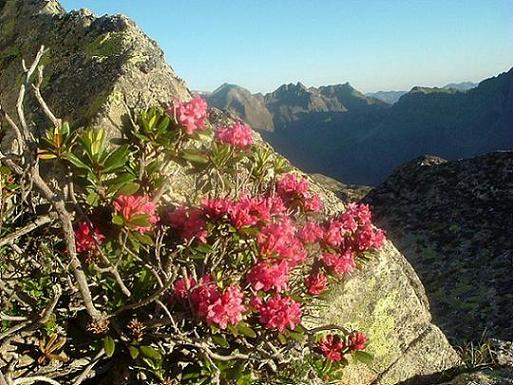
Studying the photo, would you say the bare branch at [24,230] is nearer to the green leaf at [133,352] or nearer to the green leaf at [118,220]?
the green leaf at [118,220]

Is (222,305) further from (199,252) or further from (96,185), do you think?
(96,185)

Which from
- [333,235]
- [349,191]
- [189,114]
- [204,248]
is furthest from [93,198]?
[349,191]

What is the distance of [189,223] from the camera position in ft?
11.2

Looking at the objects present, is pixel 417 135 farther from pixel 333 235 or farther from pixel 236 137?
pixel 236 137

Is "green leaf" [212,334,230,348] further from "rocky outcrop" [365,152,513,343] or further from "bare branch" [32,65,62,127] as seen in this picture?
"rocky outcrop" [365,152,513,343]

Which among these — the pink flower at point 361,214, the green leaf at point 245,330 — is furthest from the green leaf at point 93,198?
the pink flower at point 361,214

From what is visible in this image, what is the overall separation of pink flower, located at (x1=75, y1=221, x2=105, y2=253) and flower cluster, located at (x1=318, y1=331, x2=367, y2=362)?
1831 millimetres

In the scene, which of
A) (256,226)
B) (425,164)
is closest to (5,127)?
(256,226)

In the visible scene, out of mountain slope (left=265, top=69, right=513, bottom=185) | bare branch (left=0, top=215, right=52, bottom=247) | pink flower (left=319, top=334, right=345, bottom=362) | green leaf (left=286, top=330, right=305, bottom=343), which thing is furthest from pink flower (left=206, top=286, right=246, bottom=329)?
mountain slope (left=265, top=69, right=513, bottom=185)

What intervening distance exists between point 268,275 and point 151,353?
81 cm

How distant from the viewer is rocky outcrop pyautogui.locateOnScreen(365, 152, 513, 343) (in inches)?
276

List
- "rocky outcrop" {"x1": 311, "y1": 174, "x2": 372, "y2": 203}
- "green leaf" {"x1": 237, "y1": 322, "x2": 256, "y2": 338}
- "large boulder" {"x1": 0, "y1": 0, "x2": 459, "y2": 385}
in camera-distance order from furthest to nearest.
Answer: "rocky outcrop" {"x1": 311, "y1": 174, "x2": 372, "y2": 203}
"large boulder" {"x1": 0, "y1": 0, "x2": 459, "y2": 385}
"green leaf" {"x1": 237, "y1": 322, "x2": 256, "y2": 338}

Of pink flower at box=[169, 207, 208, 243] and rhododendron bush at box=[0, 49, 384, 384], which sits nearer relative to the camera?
rhododendron bush at box=[0, 49, 384, 384]

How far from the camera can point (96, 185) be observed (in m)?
2.98
